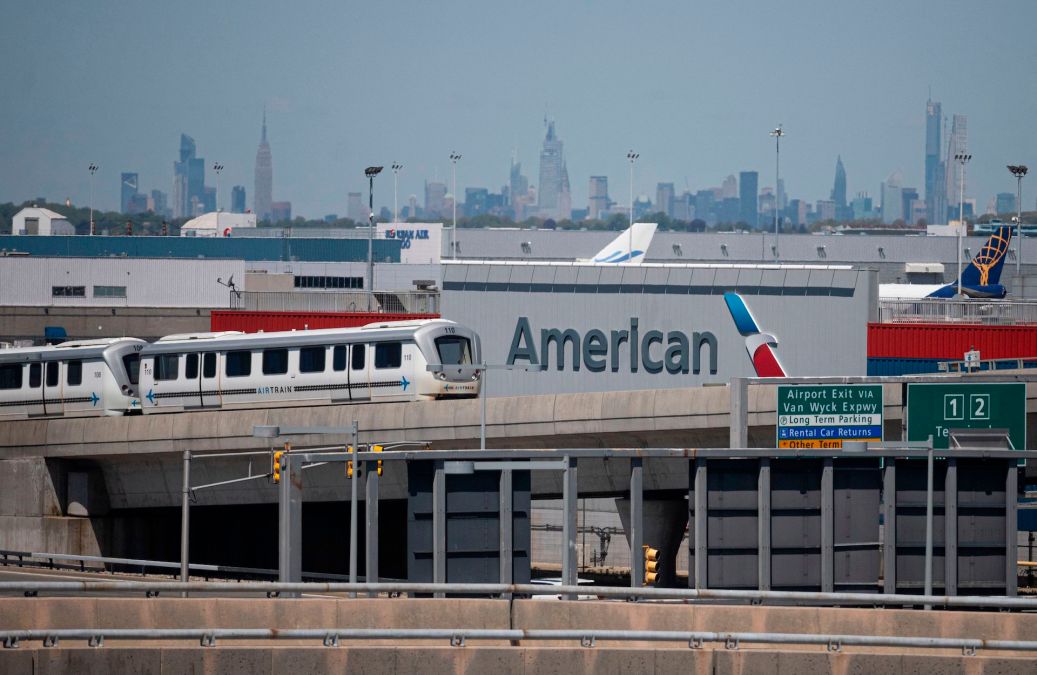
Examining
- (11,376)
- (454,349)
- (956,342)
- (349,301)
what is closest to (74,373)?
(11,376)

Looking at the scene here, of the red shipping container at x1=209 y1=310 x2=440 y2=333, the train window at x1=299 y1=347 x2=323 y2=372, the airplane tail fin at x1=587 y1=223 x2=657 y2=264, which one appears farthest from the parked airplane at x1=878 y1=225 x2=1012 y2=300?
the train window at x1=299 y1=347 x2=323 y2=372

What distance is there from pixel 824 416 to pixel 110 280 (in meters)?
73.1

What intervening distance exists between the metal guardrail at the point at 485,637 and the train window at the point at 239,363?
25679 millimetres

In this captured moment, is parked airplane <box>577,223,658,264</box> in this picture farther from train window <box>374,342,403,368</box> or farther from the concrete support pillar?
the concrete support pillar

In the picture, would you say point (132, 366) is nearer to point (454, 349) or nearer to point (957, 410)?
point (454, 349)

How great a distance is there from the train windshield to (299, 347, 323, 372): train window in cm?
362

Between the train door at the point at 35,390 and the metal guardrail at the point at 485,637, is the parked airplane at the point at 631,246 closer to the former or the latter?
the train door at the point at 35,390

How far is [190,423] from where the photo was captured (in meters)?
41.0

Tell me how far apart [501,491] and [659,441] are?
11.3 metres

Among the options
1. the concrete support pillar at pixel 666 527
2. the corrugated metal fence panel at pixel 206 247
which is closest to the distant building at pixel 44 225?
the corrugated metal fence panel at pixel 206 247

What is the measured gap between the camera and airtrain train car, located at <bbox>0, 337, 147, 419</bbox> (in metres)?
45.2

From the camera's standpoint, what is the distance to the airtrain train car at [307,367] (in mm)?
41000

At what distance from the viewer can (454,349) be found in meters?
41.7

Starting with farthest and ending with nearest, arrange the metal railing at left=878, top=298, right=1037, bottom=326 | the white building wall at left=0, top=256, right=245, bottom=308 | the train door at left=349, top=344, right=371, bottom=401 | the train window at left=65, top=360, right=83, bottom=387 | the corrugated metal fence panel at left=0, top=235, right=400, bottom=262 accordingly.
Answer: the corrugated metal fence panel at left=0, top=235, right=400, bottom=262
the white building wall at left=0, top=256, right=245, bottom=308
the metal railing at left=878, top=298, right=1037, bottom=326
the train window at left=65, top=360, right=83, bottom=387
the train door at left=349, top=344, right=371, bottom=401
